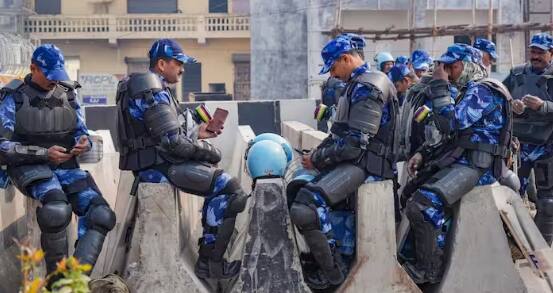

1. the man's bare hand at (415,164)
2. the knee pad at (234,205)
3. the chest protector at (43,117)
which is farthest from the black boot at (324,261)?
the chest protector at (43,117)

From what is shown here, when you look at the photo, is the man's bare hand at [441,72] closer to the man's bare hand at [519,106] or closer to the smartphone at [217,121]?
the man's bare hand at [519,106]

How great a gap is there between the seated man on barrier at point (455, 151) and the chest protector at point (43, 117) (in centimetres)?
257

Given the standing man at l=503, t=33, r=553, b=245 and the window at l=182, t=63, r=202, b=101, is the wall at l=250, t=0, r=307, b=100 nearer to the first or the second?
the window at l=182, t=63, r=202, b=101

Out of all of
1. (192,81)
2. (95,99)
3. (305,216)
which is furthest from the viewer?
(192,81)

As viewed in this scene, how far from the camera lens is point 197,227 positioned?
8383mm

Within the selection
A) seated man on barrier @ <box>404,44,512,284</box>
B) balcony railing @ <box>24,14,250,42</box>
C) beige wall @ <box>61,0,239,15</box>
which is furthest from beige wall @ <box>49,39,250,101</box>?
seated man on barrier @ <box>404,44,512,284</box>

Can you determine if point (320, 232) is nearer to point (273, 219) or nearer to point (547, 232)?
point (273, 219)

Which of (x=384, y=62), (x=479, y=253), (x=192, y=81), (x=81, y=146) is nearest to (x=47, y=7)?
(x=192, y=81)

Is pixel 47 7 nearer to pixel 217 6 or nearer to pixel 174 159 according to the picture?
pixel 217 6

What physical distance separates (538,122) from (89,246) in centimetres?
467

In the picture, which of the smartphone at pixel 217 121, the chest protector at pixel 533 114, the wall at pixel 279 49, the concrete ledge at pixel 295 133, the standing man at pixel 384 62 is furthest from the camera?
the wall at pixel 279 49

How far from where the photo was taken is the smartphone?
21.9 ft

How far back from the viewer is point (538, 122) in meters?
8.70

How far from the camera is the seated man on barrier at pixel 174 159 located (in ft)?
20.2
